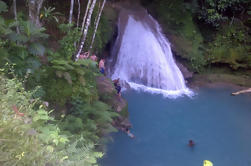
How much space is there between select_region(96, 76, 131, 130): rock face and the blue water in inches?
14.3

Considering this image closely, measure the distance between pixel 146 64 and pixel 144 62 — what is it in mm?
142

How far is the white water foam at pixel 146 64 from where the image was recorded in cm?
1153

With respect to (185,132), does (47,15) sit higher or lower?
higher

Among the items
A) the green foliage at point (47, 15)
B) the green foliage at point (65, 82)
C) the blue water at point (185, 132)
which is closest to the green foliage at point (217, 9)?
the blue water at point (185, 132)

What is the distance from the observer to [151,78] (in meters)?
11.6

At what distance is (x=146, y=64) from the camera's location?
469 inches

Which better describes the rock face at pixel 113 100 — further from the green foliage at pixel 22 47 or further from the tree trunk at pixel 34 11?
the tree trunk at pixel 34 11

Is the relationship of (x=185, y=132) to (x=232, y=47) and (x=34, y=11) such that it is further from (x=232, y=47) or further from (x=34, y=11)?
(x=232, y=47)

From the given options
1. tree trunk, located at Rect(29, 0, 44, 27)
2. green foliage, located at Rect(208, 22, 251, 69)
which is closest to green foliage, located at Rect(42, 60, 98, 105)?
tree trunk, located at Rect(29, 0, 44, 27)

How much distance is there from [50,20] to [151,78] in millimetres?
5218

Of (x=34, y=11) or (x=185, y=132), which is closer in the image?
(x=34, y=11)

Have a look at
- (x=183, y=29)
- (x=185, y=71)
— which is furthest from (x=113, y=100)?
(x=183, y=29)

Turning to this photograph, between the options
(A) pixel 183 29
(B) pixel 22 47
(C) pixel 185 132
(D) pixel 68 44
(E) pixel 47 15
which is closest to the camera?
(B) pixel 22 47

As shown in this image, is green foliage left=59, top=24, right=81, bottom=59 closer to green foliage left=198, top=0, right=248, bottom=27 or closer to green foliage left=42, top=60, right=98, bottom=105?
green foliage left=42, top=60, right=98, bottom=105
